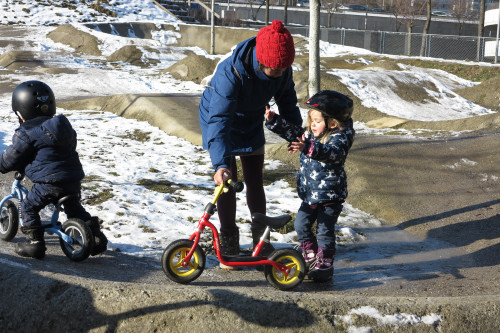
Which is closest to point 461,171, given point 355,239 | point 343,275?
point 355,239

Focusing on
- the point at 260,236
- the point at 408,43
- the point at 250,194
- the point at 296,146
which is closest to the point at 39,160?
the point at 250,194

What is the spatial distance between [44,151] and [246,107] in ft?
4.91

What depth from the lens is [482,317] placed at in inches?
124

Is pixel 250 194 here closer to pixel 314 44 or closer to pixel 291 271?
pixel 291 271

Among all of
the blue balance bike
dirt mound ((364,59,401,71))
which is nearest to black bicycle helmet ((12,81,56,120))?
the blue balance bike

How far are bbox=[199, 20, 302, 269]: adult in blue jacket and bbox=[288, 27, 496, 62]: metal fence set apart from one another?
2899cm

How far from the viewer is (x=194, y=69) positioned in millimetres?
18438

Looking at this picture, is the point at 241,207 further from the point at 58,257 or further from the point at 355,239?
the point at 58,257

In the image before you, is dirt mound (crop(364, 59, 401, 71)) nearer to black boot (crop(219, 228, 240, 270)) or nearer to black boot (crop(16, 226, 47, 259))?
black boot (crop(219, 228, 240, 270))

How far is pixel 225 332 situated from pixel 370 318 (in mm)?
760

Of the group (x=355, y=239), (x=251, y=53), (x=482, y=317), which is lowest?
(x=355, y=239)

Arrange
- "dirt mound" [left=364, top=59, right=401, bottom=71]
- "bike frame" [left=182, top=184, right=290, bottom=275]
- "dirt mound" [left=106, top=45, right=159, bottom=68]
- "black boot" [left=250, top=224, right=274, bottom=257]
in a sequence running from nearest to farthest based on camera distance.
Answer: "bike frame" [left=182, top=184, right=290, bottom=275]
"black boot" [left=250, top=224, right=274, bottom=257]
"dirt mound" [left=364, top=59, right=401, bottom=71]
"dirt mound" [left=106, top=45, right=159, bottom=68]

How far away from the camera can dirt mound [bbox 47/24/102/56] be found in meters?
24.6

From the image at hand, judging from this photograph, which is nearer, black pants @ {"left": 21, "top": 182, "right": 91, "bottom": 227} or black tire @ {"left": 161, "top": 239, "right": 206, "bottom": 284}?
black tire @ {"left": 161, "top": 239, "right": 206, "bottom": 284}
